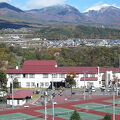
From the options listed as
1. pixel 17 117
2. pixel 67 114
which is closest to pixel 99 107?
pixel 67 114

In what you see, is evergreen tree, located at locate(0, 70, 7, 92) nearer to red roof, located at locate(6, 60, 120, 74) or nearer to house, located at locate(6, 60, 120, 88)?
house, located at locate(6, 60, 120, 88)

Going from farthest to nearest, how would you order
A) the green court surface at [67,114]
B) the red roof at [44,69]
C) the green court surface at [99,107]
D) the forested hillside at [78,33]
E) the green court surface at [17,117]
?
the forested hillside at [78,33] < the red roof at [44,69] < the green court surface at [99,107] < the green court surface at [67,114] < the green court surface at [17,117]

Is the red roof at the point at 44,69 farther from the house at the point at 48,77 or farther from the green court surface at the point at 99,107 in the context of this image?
the green court surface at the point at 99,107

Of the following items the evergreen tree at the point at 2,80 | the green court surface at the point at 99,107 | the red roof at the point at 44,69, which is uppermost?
the red roof at the point at 44,69

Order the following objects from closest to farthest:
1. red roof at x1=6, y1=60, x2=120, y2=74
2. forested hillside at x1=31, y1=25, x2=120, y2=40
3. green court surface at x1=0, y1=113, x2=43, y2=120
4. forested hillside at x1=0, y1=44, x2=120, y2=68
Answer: green court surface at x1=0, y1=113, x2=43, y2=120, red roof at x1=6, y1=60, x2=120, y2=74, forested hillside at x1=0, y1=44, x2=120, y2=68, forested hillside at x1=31, y1=25, x2=120, y2=40

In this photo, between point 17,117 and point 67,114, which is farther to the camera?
point 67,114

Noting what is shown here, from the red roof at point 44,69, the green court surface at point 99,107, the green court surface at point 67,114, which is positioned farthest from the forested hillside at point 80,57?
the green court surface at point 67,114

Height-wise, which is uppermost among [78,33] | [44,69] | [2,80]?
[78,33]

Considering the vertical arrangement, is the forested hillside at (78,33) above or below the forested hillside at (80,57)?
above

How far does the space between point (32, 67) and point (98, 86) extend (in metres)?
11.5

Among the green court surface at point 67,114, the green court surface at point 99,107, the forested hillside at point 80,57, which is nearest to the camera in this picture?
the green court surface at point 67,114

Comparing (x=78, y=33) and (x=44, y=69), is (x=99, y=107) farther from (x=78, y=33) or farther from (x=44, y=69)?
(x=78, y=33)

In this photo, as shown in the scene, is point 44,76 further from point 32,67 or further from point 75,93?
point 75,93

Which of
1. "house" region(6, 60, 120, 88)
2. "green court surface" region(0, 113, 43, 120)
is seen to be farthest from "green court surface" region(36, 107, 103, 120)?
"house" region(6, 60, 120, 88)
